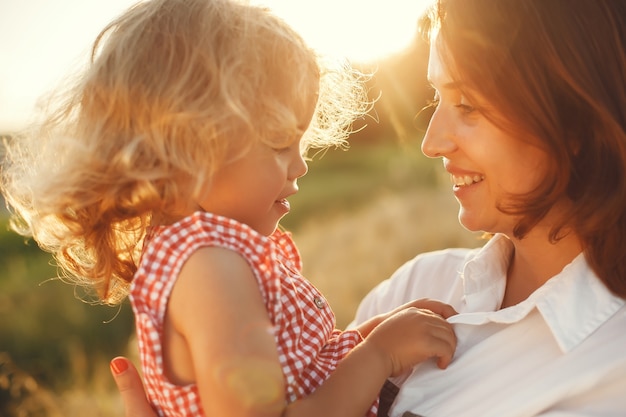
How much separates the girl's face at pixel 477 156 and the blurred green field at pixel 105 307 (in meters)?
1.87

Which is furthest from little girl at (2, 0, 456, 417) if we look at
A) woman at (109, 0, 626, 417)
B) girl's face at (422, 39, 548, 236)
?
girl's face at (422, 39, 548, 236)

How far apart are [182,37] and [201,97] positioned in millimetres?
176

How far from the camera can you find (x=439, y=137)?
7.00ft

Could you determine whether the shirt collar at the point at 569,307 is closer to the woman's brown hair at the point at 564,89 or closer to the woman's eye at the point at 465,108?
the woman's brown hair at the point at 564,89

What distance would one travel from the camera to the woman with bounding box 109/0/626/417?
188 cm

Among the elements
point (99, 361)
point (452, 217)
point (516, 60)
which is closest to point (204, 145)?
point (516, 60)

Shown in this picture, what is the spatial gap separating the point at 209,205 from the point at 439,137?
2.26 ft

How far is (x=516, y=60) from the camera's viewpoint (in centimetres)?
195

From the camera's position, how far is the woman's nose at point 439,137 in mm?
2127

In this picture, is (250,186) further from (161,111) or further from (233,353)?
(233,353)

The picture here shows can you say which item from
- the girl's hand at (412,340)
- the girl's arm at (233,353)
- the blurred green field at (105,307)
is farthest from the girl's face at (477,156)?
the blurred green field at (105,307)

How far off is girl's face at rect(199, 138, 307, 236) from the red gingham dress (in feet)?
0.42

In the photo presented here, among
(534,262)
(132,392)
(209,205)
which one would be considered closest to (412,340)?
(534,262)

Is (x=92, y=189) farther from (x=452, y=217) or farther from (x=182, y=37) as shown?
(x=452, y=217)
